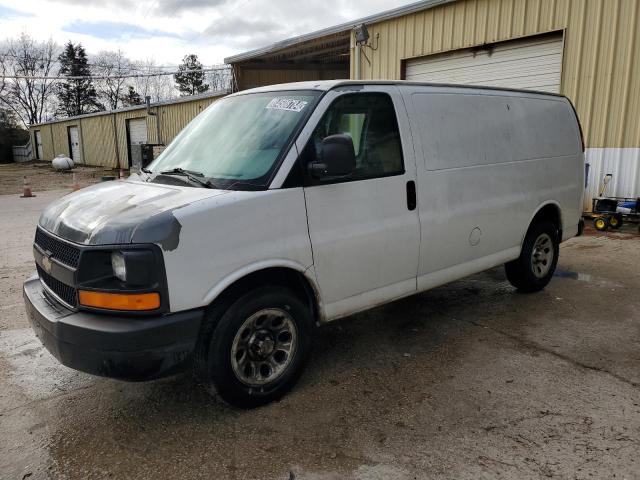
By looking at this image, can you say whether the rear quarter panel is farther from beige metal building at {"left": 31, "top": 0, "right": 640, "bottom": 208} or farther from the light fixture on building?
the light fixture on building

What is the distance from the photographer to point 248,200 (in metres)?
3.03

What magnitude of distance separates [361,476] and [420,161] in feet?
7.68

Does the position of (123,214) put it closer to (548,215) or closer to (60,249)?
(60,249)

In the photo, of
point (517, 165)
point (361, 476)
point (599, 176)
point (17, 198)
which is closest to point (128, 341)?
point (361, 476)

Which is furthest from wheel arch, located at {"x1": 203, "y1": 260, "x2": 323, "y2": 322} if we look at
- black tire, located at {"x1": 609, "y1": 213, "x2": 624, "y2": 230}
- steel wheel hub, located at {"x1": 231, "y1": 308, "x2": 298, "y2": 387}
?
black tire, located at {"x1": 609, "y1": 213, "x2": 624, "y2": 230}

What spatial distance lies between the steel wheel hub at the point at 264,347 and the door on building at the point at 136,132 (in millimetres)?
26658

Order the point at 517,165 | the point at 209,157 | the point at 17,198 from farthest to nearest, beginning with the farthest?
the point at 17,198 → the point at 517,165 → the point at 209,157

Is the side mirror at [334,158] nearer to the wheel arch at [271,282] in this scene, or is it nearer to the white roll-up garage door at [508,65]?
the wheel arch at [271,282]

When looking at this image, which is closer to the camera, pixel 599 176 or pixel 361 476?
pixel 361 476

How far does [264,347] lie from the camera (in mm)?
3250

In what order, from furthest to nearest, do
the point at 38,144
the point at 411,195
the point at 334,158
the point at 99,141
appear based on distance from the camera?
the point at 38,144 → the point at 99,141 → the point at 411,195 → the point at 334,158

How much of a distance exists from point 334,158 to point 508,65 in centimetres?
890

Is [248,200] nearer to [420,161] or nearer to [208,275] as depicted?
[208,275]

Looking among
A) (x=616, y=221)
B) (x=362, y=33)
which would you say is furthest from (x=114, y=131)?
(x=616, y=221)
